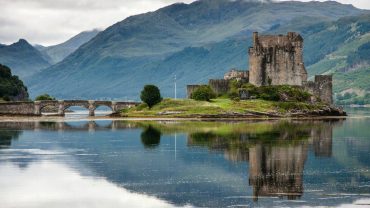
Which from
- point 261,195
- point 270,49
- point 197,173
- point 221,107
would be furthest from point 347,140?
point 270,49

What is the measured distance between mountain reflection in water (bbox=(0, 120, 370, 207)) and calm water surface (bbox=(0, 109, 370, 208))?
67 mm

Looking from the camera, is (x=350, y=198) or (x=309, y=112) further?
(x=309, y=112)

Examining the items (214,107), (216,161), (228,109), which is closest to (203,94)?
(214,107)

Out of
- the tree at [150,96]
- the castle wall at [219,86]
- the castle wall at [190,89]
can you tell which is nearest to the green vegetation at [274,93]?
the castle wall at [219,86]

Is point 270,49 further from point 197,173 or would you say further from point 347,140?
point 197,173

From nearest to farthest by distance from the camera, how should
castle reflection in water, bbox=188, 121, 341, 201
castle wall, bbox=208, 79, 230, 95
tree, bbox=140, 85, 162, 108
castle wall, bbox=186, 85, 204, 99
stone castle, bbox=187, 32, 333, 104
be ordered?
castle reflection in water, bbox=188, 121, 341, 201 < tree, bbox=140, 85, 162, 108 < stone castle, bbox=187, 32, 333, 104 < castle wall, bbox=208, 79, 230, 95 < castle wall, bbox=186, 85, 204, 99

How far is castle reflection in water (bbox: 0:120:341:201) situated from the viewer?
59.4 meters

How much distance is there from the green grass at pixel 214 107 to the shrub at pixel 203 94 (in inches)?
52.2

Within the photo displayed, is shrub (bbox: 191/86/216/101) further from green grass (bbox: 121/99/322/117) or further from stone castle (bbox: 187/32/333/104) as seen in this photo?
stone castle (bbox: 187/32/333/104)

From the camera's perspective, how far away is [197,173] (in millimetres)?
65750

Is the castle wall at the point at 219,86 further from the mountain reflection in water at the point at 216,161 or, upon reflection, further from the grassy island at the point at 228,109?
the mountain reflection in water at the point at 216,161

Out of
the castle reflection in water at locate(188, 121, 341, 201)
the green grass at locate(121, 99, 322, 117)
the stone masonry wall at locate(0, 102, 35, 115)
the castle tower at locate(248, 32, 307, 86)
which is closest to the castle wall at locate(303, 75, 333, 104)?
the castle tower at locate(248, 32, 307, 86)

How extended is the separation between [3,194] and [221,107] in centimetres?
10270

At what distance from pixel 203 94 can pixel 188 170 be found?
97784mm
